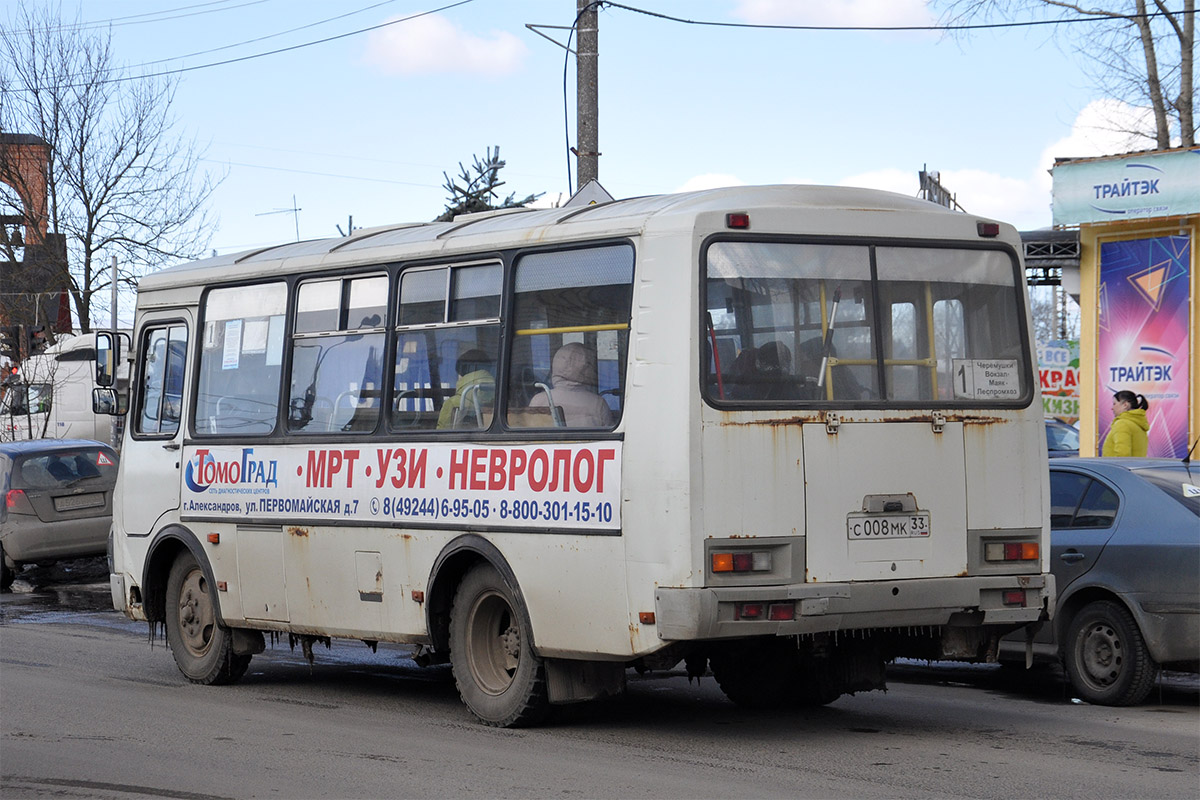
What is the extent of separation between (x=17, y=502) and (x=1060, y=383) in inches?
929

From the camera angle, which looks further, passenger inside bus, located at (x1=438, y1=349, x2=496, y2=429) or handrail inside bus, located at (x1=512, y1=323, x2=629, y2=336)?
passenger inside bus, located at (x1=438, y1=349, x2=496, y2=429)

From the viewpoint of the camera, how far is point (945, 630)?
887 centimetres

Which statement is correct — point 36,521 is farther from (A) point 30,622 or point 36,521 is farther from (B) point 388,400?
(B) point 388,400

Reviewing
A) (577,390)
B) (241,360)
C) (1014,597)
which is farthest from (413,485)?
(1014,597)

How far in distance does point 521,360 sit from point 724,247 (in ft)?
4.70

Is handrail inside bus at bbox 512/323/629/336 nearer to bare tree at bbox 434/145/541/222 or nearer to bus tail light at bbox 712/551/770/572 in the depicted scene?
bus tail light at bbox 712/551/770/572

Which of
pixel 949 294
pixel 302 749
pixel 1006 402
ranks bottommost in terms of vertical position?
pixel 302 749

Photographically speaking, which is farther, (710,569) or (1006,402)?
(1006,402)

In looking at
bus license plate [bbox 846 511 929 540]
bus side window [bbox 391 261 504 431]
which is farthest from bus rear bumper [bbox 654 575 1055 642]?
bus side window [bbox 391 261 504 431]

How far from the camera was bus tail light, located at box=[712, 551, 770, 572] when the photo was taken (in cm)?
793

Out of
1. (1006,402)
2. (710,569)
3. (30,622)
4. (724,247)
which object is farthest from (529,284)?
(30,622)

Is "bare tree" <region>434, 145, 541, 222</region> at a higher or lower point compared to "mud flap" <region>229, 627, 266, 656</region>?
higher

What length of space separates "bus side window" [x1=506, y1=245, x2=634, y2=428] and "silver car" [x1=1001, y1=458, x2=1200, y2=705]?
3548mm

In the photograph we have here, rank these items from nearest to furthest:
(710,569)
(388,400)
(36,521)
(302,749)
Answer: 1. (710,569)
2. (302,749)
3. (388,400)
4. (36,521)
